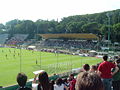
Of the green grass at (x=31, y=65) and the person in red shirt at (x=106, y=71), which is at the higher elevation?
the person in red shirt at (x=106, y=71)

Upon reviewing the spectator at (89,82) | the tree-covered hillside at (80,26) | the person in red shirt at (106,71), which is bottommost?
the person in red shirt at (106,71)

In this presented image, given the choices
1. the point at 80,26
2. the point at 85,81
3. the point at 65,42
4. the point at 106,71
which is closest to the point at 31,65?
A: the point at 106,71

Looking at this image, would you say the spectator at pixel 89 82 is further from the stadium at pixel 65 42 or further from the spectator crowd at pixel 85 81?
the stadium at pixel 65 42

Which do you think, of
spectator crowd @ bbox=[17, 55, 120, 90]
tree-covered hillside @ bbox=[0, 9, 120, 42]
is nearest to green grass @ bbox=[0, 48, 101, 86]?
spectator crowd @ bbox=[17, 55, 120, 90]

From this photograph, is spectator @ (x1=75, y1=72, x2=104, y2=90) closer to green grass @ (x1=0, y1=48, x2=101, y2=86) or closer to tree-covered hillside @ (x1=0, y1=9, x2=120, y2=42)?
green grass @ (x1=0, y1=48, x2=101, y2=86)

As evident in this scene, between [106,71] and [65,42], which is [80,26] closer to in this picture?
[65,42]

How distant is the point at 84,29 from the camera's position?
9069 centimetres

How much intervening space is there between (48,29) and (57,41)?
88.2ft

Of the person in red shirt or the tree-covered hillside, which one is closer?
the person in red shirt

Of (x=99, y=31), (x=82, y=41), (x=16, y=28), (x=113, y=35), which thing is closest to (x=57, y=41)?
(x=82, y=41)

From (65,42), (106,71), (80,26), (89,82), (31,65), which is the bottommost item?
(31,65)

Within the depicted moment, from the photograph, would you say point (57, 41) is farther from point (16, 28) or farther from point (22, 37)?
point (16, 28)

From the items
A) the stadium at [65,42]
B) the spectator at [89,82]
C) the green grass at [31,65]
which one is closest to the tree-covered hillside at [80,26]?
the stadium at [65,42]

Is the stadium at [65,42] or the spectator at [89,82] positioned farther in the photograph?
the stadium at [65,42]
